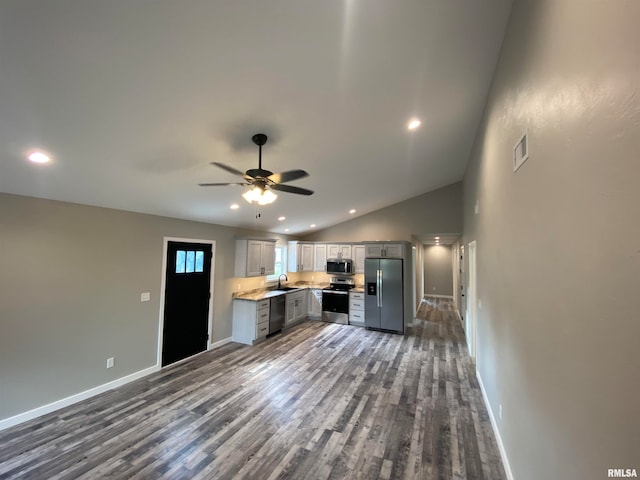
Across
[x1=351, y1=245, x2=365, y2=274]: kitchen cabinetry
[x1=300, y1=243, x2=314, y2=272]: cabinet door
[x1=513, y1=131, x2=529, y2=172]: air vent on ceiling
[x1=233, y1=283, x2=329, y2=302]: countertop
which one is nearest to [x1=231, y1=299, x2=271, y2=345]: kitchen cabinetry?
[x1=233, y1=283, x2=329, y2=302]: countertop

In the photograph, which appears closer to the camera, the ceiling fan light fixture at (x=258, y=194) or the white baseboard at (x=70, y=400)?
the ceiling fan light fixture at (x=258, y=194)

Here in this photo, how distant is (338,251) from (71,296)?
572 cm

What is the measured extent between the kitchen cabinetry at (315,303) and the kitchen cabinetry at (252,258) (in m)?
1.69

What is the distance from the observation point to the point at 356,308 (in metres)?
7.03

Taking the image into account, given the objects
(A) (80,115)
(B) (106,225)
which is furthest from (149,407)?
(A) (80,115)

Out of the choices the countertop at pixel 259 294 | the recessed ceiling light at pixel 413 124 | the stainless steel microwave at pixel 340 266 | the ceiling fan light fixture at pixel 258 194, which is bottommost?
the countertop at pixel 259 294

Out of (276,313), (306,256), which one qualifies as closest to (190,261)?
(276,313)

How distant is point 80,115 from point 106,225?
7.04 ft

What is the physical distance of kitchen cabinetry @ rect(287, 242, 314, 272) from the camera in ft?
25.5

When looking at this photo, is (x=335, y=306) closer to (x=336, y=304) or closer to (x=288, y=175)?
(x=336, y=304)

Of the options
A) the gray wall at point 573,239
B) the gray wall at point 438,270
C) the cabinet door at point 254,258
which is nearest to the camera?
the gray wall at point 573,239

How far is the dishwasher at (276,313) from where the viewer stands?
6.00m

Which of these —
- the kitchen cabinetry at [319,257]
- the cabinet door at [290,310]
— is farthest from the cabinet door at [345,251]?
the cabinet door at [290,310]

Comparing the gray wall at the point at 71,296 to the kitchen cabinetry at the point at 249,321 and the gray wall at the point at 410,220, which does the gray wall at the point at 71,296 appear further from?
the gray wall at the point at 410,220
